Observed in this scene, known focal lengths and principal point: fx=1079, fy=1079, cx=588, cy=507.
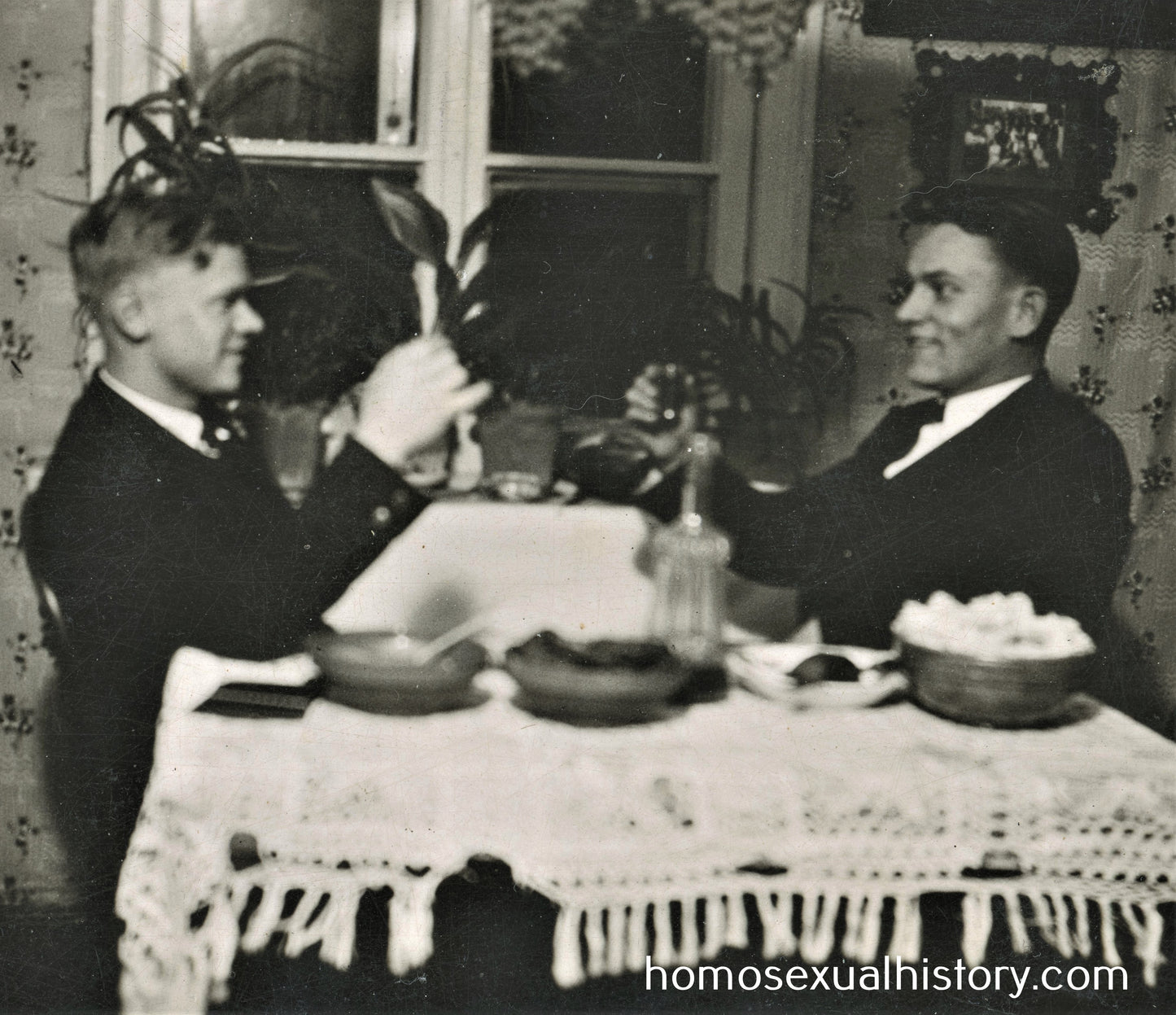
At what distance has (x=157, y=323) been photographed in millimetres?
1285

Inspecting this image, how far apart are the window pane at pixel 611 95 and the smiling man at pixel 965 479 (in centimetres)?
29

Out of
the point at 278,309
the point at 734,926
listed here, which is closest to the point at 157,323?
the point at 278,309

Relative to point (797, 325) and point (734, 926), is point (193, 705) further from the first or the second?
point (797, 325)

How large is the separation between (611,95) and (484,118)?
0.49 ft

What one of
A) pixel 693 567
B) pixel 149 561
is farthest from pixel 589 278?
pixel 149 561

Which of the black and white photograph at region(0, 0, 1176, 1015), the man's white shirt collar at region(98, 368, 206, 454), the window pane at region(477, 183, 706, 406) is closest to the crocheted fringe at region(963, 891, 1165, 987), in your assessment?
the black and white photograph at region(0, 0, 1176, 1015)

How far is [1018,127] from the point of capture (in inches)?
50.1

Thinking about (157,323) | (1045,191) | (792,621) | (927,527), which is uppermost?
(1045,191)

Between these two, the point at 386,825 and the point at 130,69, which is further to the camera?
the point at 130,69

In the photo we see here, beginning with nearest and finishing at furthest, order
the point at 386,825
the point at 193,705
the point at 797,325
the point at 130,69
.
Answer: the point at 386,825 → the point at 193,705 → the point at 130,69 → the point at 797,325

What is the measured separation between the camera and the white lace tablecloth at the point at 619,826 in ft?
3.19

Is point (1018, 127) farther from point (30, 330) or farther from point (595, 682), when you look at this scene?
point (30, 330)

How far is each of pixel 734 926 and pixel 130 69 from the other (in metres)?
1.12

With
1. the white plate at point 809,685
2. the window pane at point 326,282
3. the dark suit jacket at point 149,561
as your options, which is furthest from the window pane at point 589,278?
the white plate at point 809,685
